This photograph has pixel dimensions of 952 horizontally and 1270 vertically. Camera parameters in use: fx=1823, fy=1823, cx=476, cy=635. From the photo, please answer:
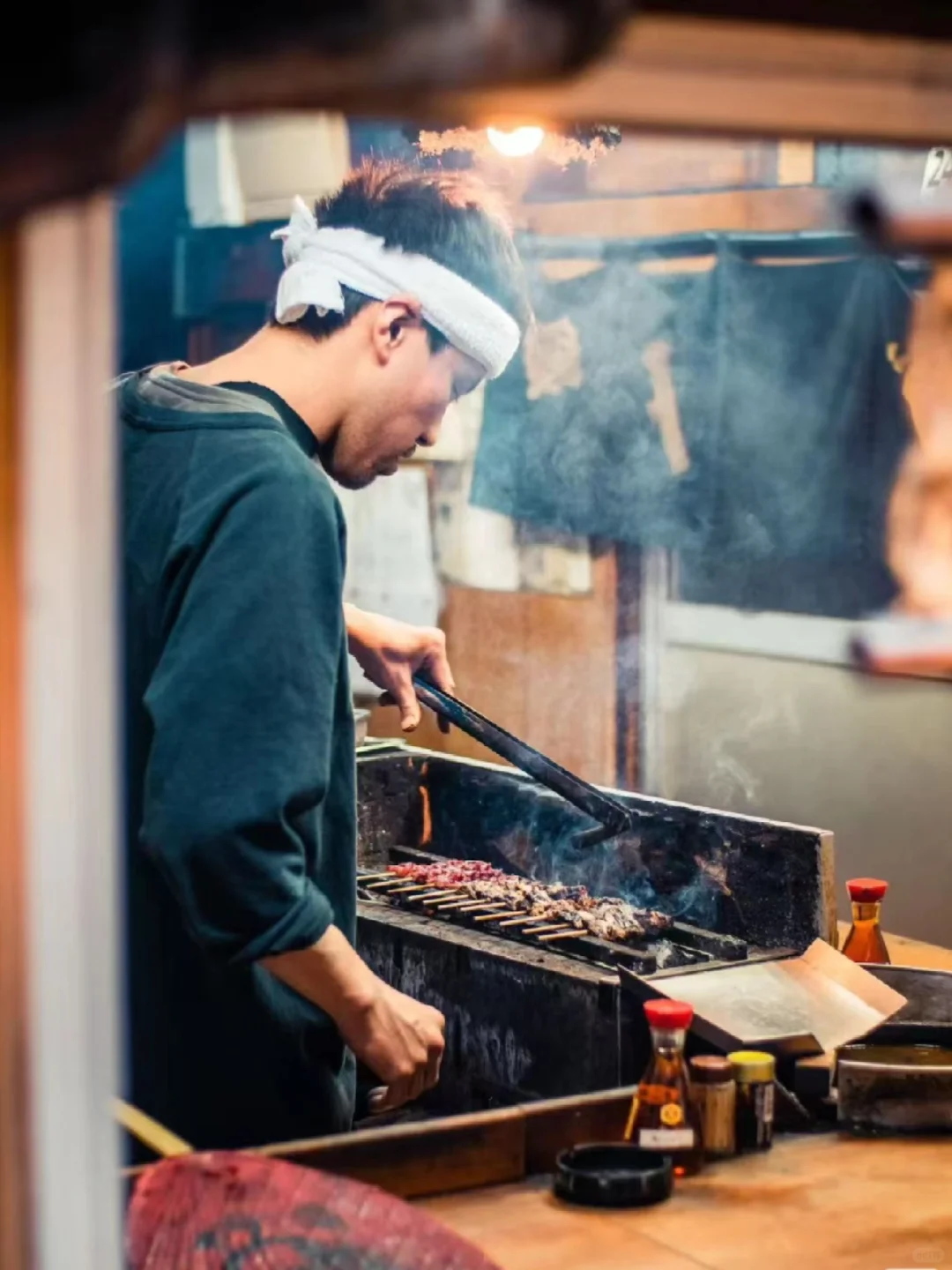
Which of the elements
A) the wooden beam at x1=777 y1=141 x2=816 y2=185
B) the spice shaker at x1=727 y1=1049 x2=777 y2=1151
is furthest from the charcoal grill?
the wooden beam at x1=777 y1=141 x2=816 y2=185

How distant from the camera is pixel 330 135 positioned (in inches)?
271

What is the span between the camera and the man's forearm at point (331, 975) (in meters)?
3.33

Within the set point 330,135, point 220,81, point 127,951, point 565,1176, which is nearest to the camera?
point 220,81

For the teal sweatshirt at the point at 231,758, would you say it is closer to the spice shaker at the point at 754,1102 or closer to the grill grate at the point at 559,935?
the grill grate at the point at 559,935

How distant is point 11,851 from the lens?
5.77ft

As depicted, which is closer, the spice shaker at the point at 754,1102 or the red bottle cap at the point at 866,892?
the spice shaker at the point at 754,1102

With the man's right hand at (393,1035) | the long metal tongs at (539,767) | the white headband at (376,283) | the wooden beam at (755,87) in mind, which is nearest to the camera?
the wooden beam at (755,87)

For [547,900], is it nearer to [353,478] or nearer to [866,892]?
[866,892]

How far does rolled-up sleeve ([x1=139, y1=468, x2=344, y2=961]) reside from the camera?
316 cm

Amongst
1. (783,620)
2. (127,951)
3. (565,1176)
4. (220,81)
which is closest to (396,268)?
(127,951)

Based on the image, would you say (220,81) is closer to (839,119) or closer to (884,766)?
(839,119)

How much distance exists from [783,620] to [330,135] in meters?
2.49

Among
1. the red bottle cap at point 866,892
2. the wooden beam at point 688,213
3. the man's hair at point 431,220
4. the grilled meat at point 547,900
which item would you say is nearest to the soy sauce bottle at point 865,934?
the red bottle cap at point 866,892

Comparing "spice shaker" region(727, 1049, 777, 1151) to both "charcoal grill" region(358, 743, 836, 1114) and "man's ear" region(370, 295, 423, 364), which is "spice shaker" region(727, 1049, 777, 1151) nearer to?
"charcoal grill" region(358, 743, 836, 1114)
